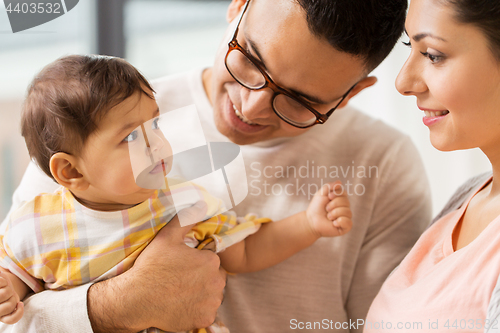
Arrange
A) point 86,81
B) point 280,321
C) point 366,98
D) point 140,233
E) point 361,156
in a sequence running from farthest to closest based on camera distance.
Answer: point 366,98 < point 361,156 < point 280,321 < point 140,233 < point 86,81

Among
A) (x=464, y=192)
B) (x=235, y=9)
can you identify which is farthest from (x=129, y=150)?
(x=464, y=192)

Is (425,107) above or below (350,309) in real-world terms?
above

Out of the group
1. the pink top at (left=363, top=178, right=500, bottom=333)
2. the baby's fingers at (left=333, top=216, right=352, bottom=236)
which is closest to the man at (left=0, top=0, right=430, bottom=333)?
the baby's fingers at (left=333, top=216, right=352, bottom=236)

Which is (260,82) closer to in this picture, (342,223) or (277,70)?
(277,70)

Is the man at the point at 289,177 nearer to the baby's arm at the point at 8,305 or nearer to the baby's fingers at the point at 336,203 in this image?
the baby's arm at the point at 8,305

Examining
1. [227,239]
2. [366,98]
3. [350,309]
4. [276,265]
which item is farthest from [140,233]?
[366,98]

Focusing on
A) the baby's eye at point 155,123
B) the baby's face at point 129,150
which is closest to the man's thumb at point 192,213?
the baby's face at point 129,150

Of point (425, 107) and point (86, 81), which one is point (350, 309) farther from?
point (86, 81)

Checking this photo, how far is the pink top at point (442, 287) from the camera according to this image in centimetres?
79

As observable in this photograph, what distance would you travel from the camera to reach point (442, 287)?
86 cm

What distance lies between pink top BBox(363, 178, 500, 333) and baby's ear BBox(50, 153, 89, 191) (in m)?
0.81

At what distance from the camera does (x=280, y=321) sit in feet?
4.37

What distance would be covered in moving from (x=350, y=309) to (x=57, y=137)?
1115 millimetres

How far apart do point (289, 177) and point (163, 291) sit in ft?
1.98
